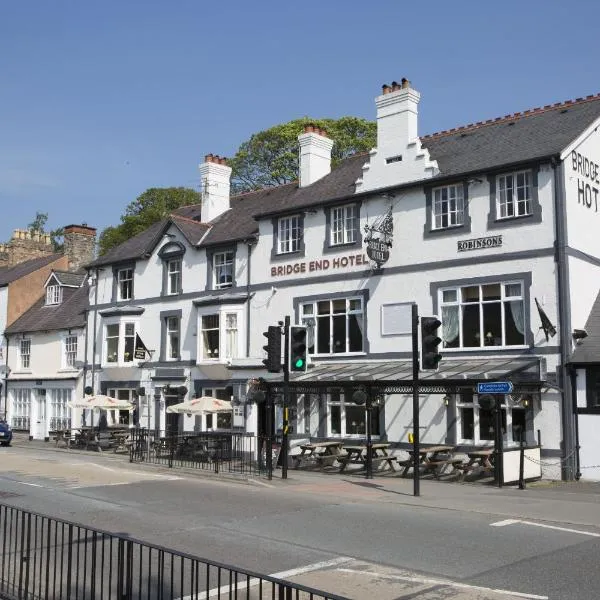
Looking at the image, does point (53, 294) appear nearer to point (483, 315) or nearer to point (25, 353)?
point (25, 353)

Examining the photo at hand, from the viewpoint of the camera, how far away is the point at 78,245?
46562mm

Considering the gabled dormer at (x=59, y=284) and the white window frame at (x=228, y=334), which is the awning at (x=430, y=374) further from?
the gabled dormer at (x=59, y=284)

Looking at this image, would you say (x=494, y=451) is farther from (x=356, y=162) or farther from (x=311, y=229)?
(x=356, y=162)

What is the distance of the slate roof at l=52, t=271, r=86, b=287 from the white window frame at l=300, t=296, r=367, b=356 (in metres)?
18.8

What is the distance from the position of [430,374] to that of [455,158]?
7.42 m

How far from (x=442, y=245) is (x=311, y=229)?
18.3 ft

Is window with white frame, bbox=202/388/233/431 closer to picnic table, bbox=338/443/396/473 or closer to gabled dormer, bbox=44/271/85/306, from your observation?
picnic table, bbox=338/443/396/473

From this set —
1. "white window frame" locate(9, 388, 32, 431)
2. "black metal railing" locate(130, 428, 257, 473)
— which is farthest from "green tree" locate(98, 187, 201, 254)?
"black metal railing" locate(130, 428, 257, 473)

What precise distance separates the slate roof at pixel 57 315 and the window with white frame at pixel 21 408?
3270mm

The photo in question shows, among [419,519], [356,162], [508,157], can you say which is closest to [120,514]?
[419,519]

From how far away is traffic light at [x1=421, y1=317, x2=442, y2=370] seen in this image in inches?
691

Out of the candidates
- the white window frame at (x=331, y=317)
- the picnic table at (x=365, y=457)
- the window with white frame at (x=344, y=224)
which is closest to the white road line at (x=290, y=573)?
the picnic table at (x=365, y=457)

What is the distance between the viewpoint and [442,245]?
24234mm

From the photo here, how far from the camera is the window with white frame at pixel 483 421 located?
22172mm
